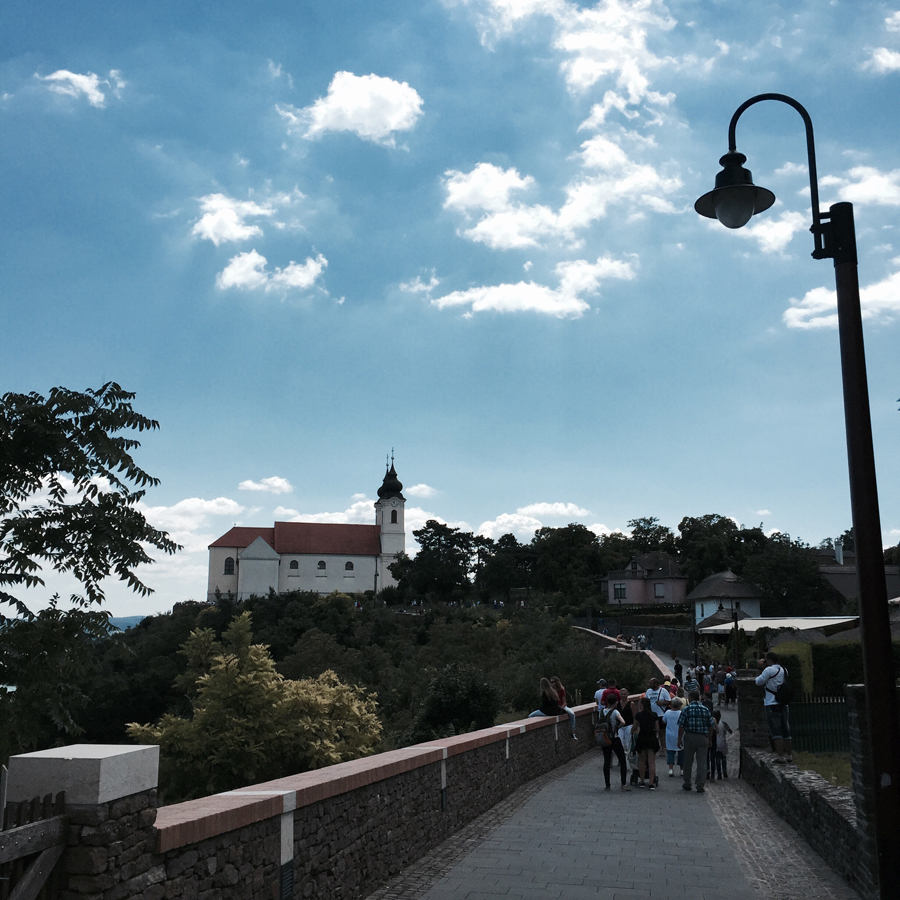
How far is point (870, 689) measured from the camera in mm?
5375

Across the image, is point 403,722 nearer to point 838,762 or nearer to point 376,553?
point 838,762

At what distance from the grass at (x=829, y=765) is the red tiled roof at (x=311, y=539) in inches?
4059

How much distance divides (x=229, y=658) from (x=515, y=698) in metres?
11.7

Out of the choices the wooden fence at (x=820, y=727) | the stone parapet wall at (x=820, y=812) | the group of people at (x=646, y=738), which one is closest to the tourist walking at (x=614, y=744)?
the group of people at (x=646, y=738)

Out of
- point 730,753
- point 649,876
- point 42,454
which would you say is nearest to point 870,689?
point 649,876

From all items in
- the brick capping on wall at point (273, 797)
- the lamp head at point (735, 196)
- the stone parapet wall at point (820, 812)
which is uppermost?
the lamp head at point (735, 196)

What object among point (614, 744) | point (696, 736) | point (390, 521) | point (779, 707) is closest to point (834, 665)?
point (696, 736)

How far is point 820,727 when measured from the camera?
1459 centimetres

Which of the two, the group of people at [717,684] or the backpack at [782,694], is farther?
the group of people at [717,684]

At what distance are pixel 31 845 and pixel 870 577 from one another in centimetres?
494

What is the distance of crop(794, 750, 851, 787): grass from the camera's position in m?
11.6

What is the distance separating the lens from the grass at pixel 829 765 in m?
11.6

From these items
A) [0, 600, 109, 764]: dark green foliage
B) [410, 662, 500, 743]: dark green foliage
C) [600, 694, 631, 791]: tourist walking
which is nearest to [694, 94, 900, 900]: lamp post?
[0, 600, 109, 764]: dark green foliage

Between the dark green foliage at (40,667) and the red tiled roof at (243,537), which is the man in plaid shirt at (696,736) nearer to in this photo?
the dark green foliage at (40,667)
